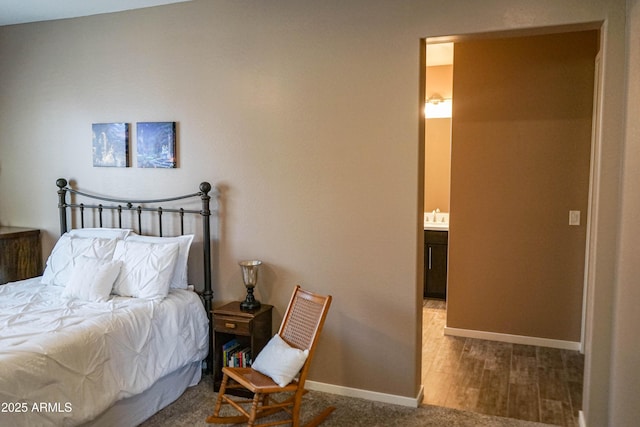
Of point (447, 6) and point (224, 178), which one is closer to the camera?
point (447, 6)

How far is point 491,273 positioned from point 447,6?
247cm

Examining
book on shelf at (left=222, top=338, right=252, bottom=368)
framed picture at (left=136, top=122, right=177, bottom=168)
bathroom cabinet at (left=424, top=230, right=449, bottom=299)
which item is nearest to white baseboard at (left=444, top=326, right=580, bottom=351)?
bathroom cabinet at (left=424, top=230, right=449, bottom=299)

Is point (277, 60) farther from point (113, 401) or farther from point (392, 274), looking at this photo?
point (113, 401)

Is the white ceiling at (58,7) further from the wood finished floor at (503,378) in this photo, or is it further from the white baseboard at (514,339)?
the white baseboard at (514,339)

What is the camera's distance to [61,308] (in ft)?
10.6

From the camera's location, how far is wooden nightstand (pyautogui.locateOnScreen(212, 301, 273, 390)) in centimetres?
339

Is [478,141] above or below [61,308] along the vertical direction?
above

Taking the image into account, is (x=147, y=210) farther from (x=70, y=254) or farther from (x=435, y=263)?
(x=435, y=263)

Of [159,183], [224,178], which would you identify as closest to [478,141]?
[224,178]

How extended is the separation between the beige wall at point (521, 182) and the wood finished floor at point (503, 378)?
0.91 ft

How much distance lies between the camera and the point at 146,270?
3512 millimetres

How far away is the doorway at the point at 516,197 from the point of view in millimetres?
4246

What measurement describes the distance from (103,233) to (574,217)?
385 centimetres

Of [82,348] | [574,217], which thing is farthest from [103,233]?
[574,217]
